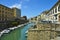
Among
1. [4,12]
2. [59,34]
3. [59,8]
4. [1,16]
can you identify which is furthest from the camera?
[4,12]

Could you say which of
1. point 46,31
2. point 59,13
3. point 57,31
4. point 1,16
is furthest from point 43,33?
point 1,16

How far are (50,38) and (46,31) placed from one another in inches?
28.7

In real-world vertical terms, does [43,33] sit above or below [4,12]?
below

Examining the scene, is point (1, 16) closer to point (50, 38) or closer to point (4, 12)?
point (4, 12)

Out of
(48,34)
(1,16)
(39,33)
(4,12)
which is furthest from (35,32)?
(4,12)

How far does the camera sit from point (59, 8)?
880 inches

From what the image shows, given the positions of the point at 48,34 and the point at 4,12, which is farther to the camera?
the point at 4,12

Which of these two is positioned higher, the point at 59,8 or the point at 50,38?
the point at 59,8

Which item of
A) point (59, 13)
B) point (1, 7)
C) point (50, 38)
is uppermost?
point (1, 7)

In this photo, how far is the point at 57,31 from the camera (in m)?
12.0

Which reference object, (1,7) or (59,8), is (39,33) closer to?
(59,8)

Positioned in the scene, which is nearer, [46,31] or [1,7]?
[46,31]

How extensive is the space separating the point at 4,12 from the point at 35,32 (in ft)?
222

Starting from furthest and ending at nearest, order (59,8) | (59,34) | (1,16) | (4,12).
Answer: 1. (4,12)
2. (1,16)
3. (59,8)
4. (59,34)
